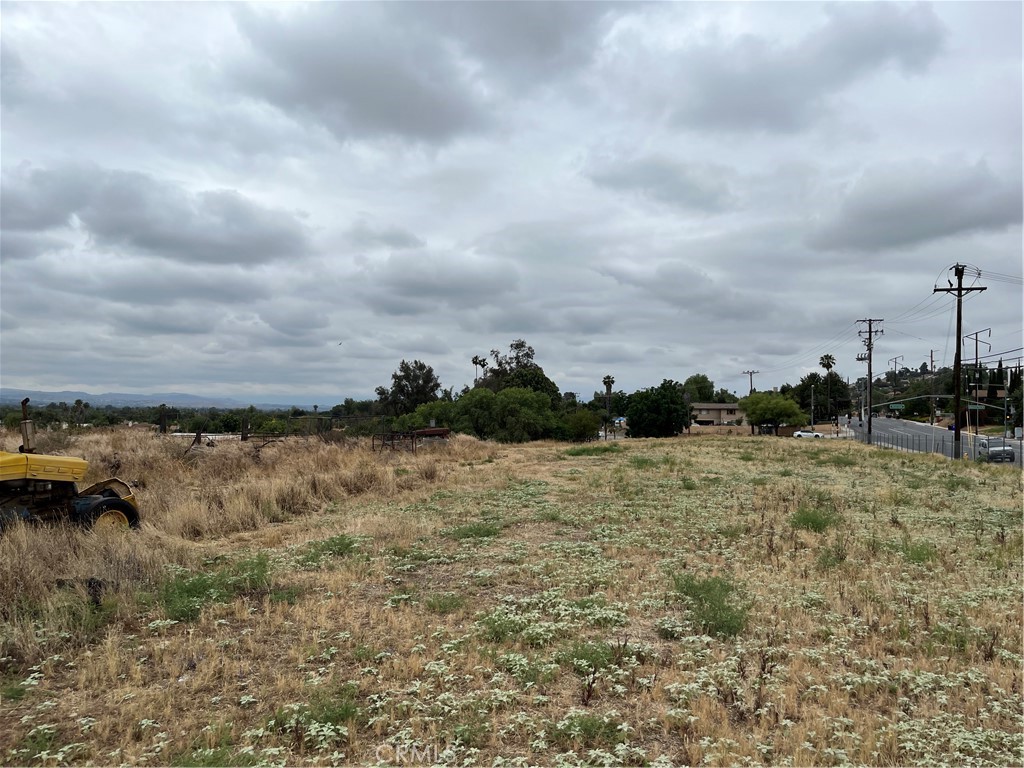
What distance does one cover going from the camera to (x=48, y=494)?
34.0 feet

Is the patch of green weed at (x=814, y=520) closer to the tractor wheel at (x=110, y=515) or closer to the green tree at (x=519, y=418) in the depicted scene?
the tractor wheel at (x=110, y=515)

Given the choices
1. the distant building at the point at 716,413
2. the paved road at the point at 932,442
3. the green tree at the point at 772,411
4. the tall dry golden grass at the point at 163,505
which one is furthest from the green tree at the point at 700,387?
the tall dry golden grass at the point at 163,505

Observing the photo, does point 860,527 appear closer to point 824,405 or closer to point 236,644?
point 236,644

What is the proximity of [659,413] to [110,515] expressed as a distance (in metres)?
78.6

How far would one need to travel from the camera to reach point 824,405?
143 meters

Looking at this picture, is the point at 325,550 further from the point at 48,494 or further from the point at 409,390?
the point at 409,390

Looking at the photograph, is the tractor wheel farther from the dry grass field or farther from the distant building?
the distant building

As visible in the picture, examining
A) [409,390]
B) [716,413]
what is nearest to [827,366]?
[716,413]

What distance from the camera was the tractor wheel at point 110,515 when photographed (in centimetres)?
1036

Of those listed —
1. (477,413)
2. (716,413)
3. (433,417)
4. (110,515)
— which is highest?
(716,413)

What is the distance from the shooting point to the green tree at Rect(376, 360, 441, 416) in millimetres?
99812

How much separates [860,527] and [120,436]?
88.7ft

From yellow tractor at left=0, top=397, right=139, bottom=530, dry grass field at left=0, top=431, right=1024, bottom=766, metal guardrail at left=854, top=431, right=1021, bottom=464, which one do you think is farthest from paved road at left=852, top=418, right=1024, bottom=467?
yellow tractor at left=0, top=397, right=139, bottom=530

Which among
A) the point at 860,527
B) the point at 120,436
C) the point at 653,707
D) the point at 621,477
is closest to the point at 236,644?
the point at 653,707
